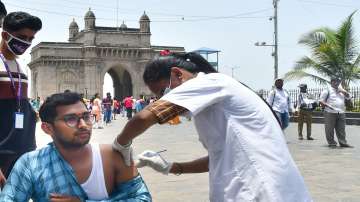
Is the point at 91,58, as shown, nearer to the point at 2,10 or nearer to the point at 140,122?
the point at 2,10

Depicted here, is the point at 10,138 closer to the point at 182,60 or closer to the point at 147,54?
the point at 182,60

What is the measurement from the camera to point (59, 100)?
8.16 ft

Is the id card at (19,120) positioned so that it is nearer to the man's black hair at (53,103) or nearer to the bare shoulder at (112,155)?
the man's black hair at (53,103)

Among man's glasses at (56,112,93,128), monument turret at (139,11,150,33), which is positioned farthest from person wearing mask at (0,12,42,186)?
monument turret at (139,11,150,33)

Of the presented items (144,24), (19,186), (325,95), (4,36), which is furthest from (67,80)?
(19,186)

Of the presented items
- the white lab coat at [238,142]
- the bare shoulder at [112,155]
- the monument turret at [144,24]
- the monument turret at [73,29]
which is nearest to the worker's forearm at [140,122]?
the white lab coat at [238,142]

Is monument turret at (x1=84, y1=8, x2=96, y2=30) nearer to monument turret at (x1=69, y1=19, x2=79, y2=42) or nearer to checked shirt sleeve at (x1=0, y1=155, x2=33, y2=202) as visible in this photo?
monument turret at (x1=69, y1=19, x2=79, y2=42)

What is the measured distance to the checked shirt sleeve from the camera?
7.80 ft

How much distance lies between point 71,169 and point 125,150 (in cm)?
24

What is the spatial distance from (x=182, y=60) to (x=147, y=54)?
2615 inches

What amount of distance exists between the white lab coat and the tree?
2123cm

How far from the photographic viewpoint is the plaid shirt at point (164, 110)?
7.34 ft

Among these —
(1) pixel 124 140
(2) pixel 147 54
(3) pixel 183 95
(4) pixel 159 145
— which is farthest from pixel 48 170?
(2) pixel 147 54

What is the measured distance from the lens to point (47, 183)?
2.39 meters
